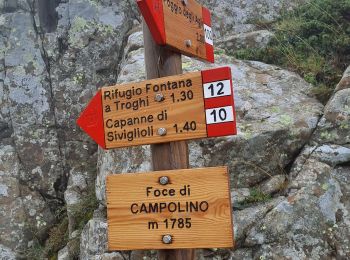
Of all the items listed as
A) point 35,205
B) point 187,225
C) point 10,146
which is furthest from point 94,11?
point 187,225

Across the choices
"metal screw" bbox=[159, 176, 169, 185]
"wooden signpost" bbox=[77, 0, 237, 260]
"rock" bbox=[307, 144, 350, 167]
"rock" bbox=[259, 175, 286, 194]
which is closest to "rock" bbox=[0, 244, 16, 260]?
"rock" bbox=[259, 175, 286, 194]

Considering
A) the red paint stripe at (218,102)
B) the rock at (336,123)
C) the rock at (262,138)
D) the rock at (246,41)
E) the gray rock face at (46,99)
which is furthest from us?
the rock at (246,41)

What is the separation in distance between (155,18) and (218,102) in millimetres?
672

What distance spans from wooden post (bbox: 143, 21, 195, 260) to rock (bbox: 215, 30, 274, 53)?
374 cm

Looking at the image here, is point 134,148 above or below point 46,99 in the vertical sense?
below

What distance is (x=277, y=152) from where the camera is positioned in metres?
4.75

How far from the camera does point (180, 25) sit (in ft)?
9.50

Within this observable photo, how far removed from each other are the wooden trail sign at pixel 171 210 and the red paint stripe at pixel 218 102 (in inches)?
15.2

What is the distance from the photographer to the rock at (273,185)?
453cm

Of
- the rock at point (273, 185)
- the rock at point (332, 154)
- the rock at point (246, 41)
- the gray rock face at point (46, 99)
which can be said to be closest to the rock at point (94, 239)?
the gray rock face at point (46, 99)

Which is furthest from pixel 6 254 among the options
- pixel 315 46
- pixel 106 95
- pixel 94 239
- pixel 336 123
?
pixel 315 46

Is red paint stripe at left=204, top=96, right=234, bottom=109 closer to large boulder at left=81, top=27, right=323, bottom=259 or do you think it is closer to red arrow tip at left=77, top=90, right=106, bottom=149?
red arrow tip at left=77, top=90, right=106, bottom=149

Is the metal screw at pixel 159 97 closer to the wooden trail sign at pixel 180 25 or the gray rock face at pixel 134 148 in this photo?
the wooden trail sign at pixel 180 25

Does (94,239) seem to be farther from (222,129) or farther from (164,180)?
(222,129)
